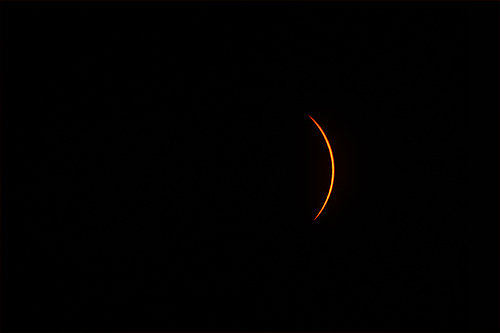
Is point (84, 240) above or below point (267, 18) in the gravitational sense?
below

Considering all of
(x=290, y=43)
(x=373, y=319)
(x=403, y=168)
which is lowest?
(x=373, y=319)

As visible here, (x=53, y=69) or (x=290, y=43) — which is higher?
(x=290, y=43)

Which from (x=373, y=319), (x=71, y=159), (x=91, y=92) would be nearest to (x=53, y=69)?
(x=91, y=92)

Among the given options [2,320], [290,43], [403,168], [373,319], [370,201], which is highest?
[290,43]

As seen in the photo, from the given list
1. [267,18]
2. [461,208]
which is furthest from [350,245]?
[267,18]

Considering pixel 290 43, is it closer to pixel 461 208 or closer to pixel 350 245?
pixel 350 245

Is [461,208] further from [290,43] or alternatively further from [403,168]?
[290,43]
